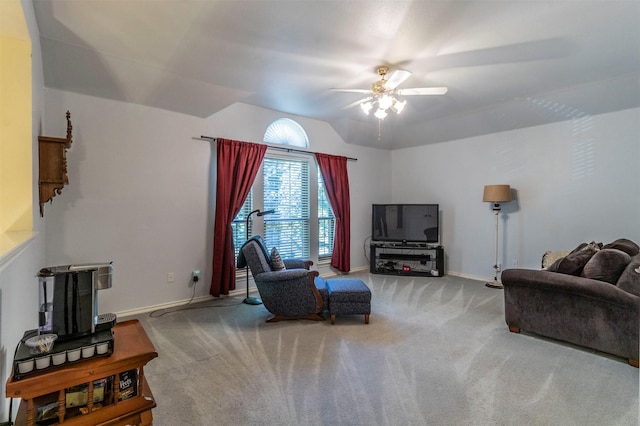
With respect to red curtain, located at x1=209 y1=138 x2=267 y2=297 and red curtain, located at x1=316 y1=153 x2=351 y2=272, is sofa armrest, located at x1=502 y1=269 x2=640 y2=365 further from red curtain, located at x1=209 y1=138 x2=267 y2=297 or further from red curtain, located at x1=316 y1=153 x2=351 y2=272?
red curtain, located at x1=209 y1=138 x2=267 y2=297

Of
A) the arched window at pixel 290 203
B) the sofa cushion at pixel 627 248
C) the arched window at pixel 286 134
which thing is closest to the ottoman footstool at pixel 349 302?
the arched window at pixel 290 203

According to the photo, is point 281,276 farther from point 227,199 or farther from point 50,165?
point 50,165

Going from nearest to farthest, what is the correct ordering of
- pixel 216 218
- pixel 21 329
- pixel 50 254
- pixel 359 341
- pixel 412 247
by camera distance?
pixel 21 329
pixel 359 341
pixel 50 254
pixel 216 218
pixel 412 247

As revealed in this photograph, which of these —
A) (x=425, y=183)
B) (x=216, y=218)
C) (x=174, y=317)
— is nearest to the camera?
(x=174, y=317)

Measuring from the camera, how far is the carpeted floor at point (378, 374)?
191cm

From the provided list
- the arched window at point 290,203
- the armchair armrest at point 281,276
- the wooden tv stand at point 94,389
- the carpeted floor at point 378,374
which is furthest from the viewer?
the arched window at point 290,203

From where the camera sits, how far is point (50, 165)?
2.45 m

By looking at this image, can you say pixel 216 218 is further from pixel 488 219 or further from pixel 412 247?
pixel 488 219

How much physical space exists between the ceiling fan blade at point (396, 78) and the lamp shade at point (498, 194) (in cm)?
276

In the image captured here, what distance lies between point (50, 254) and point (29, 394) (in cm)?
289

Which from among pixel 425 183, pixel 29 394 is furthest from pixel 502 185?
pixel 29 394

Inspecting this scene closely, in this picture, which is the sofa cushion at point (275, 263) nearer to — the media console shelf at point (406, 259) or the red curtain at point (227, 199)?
the red curtain at point (227, 199)

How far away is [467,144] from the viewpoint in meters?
5.54

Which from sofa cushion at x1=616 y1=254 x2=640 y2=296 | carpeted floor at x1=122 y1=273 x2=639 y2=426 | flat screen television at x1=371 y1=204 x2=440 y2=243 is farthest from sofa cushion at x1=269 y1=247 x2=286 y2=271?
sofa cushion at x1=616 y1=254 x2=640 y2=296
